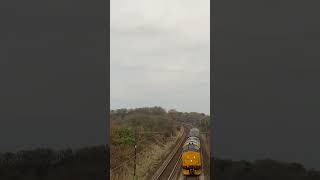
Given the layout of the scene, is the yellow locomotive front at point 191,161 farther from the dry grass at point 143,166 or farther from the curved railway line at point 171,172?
the dry grass at point 143,166

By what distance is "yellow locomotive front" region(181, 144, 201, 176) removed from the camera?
98.3 feet

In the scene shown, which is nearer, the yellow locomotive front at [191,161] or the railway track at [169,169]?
the yellow locomotive front at [191,161]

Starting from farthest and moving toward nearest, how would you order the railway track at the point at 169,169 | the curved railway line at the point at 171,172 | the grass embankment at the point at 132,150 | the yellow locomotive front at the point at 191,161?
the grass embankment at the point at 132,150, the railway track at the point at 169,169, the curved railway line at the point at 171,172, the yellow locomotive front at the point at 191,161

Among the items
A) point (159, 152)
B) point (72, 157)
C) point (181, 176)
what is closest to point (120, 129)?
point (159, 152)

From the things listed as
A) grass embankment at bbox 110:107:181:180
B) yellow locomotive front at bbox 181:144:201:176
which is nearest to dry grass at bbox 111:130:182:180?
grass embankment at bbox 110:107:181:180

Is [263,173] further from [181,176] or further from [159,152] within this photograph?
[159,152]

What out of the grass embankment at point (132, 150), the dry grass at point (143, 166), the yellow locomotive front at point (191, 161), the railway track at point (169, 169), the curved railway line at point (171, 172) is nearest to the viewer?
the yellow locomotive front at point (191, 161)

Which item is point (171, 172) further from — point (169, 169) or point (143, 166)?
point (143, 166)

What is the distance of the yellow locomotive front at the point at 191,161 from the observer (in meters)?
30.0

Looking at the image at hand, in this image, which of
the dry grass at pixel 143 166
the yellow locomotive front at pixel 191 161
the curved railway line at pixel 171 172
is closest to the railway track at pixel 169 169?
the curved railway line at pixel 171 172

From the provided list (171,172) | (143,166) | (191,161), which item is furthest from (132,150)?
(191,161)

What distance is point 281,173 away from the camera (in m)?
23.0

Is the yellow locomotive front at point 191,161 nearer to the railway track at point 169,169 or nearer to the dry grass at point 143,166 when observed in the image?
→ the railway track at point 169,169

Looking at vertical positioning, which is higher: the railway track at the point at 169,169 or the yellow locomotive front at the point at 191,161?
the yellow locomotive front at the point at 191,161
